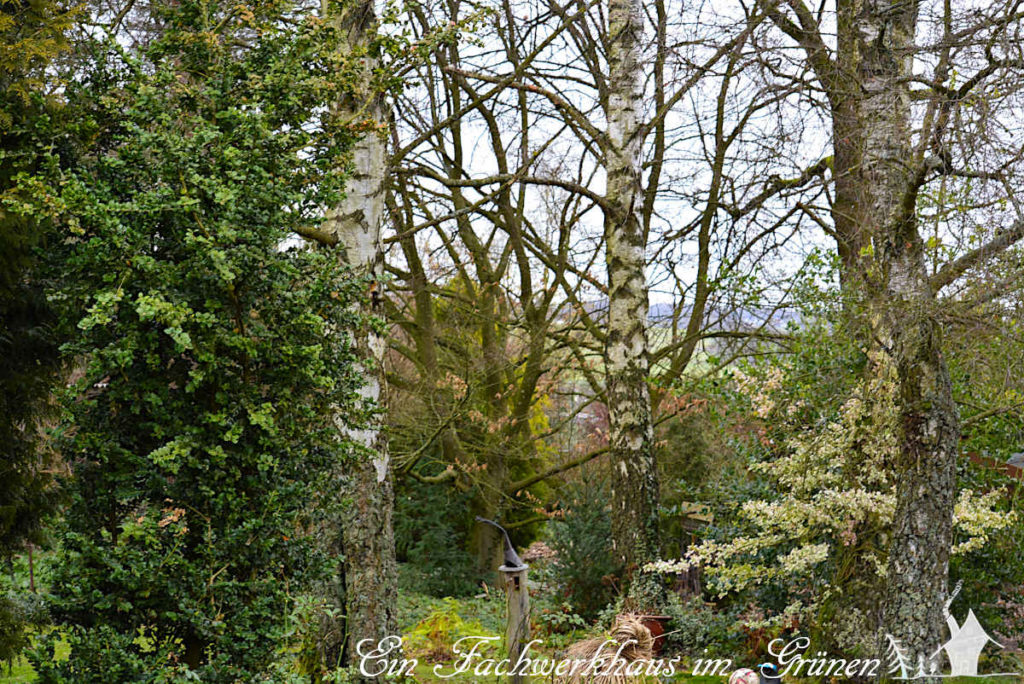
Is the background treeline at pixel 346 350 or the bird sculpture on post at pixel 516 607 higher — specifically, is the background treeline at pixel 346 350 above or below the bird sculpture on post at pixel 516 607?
above

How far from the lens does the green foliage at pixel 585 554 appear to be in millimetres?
7938

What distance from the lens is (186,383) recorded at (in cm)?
363

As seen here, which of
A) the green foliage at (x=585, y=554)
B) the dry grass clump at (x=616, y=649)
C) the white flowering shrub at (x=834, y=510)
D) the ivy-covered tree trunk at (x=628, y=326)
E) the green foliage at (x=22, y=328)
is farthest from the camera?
the green foliage at (x=585, y=554)

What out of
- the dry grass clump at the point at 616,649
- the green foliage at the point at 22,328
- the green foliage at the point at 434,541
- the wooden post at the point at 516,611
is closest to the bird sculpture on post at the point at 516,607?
the wooden post at the point at 516,611

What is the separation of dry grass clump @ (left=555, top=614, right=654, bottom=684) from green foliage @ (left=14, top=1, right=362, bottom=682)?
57.6 inches

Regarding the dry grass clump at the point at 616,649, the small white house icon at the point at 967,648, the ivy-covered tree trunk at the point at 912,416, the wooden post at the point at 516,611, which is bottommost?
the small white house icon at the point at 967,648

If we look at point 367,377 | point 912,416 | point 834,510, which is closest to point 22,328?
point 367,377

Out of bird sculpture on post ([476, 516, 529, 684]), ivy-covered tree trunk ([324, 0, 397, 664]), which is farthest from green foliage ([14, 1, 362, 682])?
bird sculpture on post ([476, 516, 529, 684])

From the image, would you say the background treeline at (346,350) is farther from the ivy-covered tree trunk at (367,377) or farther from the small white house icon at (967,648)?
the small white house icon at (967,648)

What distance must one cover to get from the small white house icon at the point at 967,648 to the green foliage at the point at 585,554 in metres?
2.67

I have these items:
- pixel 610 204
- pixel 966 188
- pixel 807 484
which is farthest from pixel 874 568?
pixel 610 204

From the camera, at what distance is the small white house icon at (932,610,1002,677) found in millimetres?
5996

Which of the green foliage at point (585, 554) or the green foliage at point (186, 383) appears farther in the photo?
the green foliage at point (585, 554)

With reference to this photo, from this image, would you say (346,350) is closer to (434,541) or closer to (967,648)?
(967,648)
